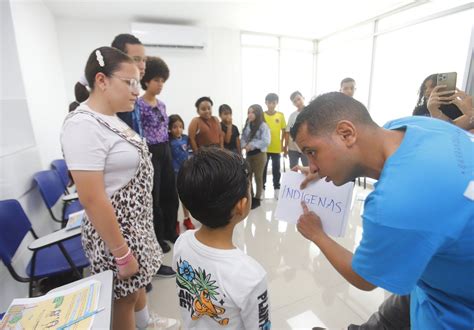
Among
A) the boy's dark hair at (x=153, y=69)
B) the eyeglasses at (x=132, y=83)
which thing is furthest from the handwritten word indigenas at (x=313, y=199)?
the boy's dark hair at (x=153, y=69)

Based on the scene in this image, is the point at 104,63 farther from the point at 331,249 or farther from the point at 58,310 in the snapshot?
the point at 331,249

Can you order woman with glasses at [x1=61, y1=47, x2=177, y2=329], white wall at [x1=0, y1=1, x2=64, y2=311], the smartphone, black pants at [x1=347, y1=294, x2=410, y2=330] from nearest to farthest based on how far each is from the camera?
woman with glasses at [x1=61, y1=47, x2=177, y2=329], black pants at [x1=347, y1=294, x2=410, y2=330], white wall at [x1=0, y1=1, x2=64, y2=311], the smartphone

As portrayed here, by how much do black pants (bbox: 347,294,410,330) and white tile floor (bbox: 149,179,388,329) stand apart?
0.27 meters

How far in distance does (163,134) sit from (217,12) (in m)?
2.72

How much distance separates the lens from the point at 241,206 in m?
0.73

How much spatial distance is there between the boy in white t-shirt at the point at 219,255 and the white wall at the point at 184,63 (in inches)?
156

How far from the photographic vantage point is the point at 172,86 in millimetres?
4332

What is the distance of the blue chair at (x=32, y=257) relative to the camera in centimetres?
124

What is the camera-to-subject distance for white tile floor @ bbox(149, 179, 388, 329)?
60.6 inches

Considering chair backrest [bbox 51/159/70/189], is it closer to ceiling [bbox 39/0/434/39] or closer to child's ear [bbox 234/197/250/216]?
ceiling [bbox 39/0/434/39]

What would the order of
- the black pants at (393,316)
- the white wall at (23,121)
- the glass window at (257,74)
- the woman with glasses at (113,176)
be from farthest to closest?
1. the glass window at (257,74)
2. the white wall at (23,121)
3. the black pants at (393,316)
4. the woman with glasses at (113,176)

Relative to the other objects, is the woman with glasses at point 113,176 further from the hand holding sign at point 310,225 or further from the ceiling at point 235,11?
the ceiling at point 235,11

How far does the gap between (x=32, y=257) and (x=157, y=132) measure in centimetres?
107

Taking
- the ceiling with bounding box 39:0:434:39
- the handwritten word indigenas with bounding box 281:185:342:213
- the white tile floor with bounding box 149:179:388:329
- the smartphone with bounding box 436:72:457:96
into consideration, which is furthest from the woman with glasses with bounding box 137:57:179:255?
the ceiling with bounding box 39:0:434:39
